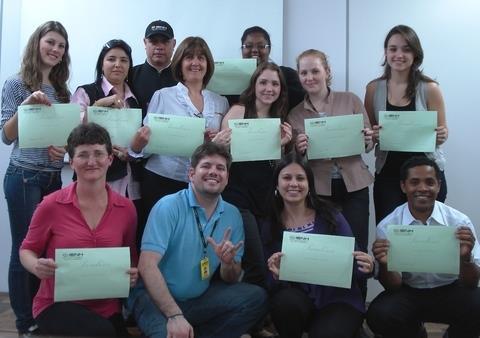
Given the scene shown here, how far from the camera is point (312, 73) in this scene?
2.96 metres

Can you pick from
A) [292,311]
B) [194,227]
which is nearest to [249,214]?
[194,227]

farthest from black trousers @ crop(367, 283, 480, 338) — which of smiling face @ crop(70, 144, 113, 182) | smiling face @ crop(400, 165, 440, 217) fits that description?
smiling face @ crop(70, 144, 113, 182)

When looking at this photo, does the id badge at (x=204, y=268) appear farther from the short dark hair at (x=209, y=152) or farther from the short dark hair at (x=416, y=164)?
the short dark hair at (x=416, y=164)

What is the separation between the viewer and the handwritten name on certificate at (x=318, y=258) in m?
2.42

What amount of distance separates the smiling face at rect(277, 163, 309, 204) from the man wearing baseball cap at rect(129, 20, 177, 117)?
1.15 meters

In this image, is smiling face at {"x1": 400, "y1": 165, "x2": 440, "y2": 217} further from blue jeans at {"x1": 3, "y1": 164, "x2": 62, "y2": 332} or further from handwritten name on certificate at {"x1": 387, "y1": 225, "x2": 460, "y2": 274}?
blue jeans at {"x1": 3, "y1": 164, "x2": 62, "y2": 332}

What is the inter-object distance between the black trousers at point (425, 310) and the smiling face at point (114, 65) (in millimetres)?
2019

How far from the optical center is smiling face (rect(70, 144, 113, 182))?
2.36 metres

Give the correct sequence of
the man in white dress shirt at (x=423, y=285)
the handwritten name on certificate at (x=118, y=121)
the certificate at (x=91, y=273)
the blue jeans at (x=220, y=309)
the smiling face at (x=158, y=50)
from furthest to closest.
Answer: the smiling face at (x=158, y=50) → the handwritten name on certificate at (x=118, y=121) → the man in white dress shirt at (x=423, y=285) → the blue jeans at (x=220, y=309) → the certificate at (x=91, y=273)

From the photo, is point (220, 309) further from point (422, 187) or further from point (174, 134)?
point (422, 187)

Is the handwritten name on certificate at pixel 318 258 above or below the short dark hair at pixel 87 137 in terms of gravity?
below

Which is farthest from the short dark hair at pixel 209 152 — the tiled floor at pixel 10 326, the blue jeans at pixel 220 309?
the tiled floor at pixel 10 326

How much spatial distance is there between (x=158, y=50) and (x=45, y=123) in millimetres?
975

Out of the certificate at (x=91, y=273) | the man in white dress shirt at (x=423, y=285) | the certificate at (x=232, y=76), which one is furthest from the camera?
the certificate at (x=232, y=76)
